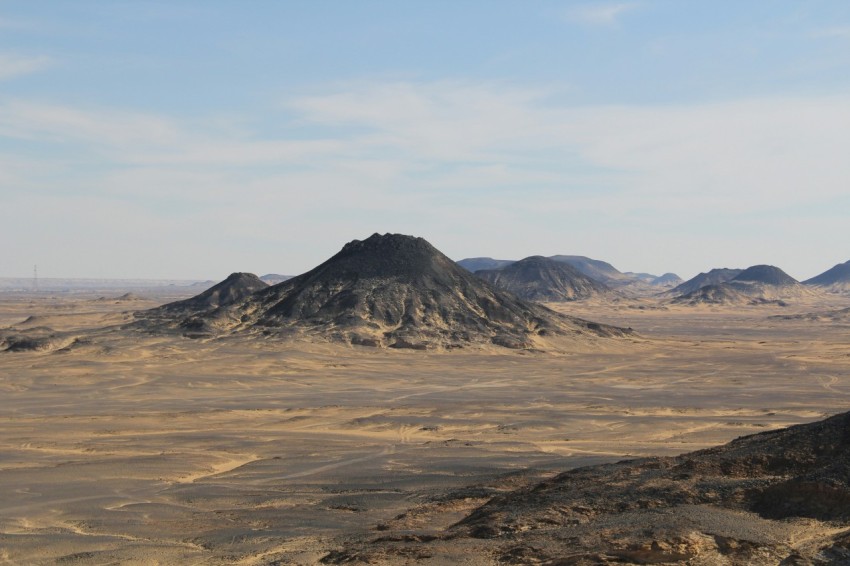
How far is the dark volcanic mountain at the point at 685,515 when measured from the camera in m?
14.1

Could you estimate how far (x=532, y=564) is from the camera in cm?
1392

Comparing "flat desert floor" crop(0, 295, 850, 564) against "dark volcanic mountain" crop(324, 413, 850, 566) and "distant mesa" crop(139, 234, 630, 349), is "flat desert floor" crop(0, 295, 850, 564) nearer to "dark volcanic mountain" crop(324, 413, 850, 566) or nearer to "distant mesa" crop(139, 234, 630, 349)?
"dark volcanic mountain" crop(324, 413, 850, 566)

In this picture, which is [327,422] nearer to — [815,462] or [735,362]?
[815,462]

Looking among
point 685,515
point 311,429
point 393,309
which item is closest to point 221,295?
point 393,309

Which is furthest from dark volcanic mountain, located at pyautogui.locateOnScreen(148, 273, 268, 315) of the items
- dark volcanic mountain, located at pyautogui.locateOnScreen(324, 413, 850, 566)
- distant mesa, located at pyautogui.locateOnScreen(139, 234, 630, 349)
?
dark volcanic mountain, located at pyautogui.locateOnScreen(324, 413, 850, 566)

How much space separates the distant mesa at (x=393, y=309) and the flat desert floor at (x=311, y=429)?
16.3ft

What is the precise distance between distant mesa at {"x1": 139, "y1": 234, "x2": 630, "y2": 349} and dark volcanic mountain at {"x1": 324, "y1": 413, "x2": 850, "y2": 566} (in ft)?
202

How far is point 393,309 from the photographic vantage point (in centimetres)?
8962

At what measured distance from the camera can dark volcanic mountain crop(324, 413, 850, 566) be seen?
46.1 feet

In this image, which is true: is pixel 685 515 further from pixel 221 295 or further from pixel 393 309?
pixel 221 295

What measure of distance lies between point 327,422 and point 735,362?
4558 centimetres

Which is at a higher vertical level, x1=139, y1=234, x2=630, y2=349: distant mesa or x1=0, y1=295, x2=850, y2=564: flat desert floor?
x1=139, y1=234, x2=630, y2=349: distant mesa

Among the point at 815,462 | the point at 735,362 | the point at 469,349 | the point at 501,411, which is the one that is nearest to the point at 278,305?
the point at 469,349

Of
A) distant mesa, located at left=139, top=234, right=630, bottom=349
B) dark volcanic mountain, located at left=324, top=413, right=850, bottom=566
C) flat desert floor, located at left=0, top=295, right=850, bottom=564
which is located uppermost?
A: distant mesa, located at left=139, top=234, right=630, bottom=349
